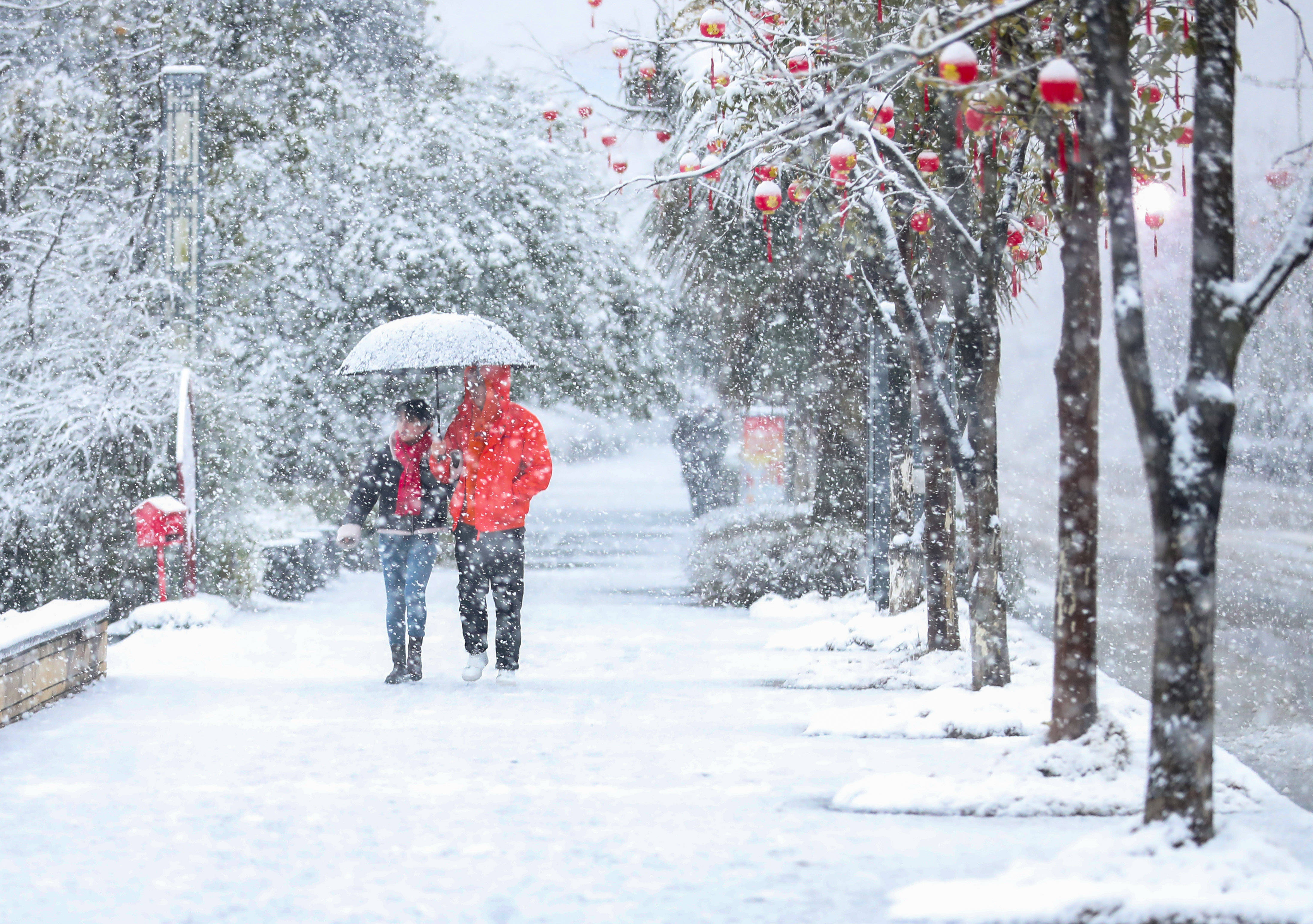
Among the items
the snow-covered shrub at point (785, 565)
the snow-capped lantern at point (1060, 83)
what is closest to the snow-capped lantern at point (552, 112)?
the snow-capped lantern at point (1060, 83)

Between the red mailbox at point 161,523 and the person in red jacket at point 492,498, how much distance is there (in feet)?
13.4

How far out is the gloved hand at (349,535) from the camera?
783 centimetres

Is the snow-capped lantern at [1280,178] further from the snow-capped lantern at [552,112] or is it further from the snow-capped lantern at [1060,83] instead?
the snow-capped lantern at [552,112]

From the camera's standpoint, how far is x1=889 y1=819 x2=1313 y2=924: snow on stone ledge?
354 cm

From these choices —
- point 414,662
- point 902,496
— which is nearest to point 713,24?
point 414,662

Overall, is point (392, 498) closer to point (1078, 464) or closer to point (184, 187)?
point (1078, 464)

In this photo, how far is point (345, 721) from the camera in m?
6.77

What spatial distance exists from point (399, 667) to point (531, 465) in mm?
1487

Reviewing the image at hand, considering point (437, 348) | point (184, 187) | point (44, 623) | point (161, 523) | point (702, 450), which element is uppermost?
point (184, 187)

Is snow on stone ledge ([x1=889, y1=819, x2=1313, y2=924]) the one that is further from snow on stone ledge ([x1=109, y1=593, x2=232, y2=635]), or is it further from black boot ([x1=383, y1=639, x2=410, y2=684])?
snow on stone ledge ([x1=109, y1=593, x2=232, y2=635])

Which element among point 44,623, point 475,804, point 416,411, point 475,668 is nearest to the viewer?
point 475,804

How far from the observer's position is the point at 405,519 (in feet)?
25.9

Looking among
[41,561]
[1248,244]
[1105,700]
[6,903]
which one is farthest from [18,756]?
[1248,244]

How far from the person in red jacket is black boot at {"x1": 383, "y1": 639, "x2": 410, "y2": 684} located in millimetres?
360
